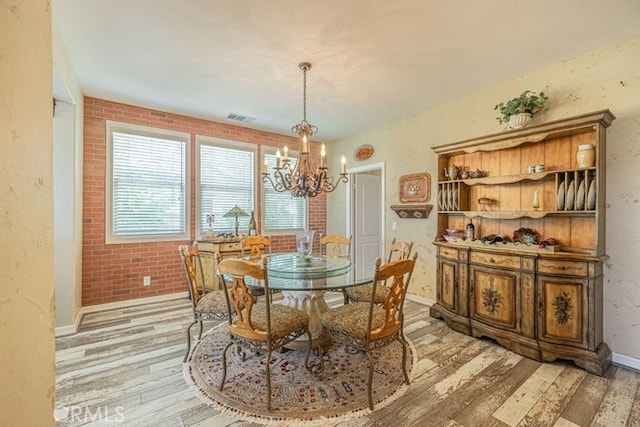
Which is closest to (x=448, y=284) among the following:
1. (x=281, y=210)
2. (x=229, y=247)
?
(x=229, y=247)

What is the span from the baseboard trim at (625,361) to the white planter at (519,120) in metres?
2.15

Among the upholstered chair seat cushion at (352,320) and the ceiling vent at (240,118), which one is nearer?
the upholstered chair seat cushion at (352,320)

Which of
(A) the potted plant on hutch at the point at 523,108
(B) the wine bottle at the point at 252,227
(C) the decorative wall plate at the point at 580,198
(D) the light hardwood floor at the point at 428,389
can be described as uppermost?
(A) the potted plant on hutch at the point at 523,108

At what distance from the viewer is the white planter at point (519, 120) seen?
8.99ft

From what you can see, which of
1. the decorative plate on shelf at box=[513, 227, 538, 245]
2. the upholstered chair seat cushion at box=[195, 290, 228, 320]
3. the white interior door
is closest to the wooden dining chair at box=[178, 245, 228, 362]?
the upholstered chair seat cushion at box=[195, 290, 228, 320]

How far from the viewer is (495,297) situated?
9.05 feet

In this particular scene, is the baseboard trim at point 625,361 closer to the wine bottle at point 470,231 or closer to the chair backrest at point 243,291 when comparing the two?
the wine bottle at point 470,231

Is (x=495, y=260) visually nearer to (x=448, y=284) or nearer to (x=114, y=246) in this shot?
(x=448, y=284)

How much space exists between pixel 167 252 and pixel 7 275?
3.77 meters

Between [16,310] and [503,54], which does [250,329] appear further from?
[503,54]

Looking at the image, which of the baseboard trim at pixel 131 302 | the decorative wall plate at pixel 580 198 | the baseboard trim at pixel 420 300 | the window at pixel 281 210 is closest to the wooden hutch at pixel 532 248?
the decorative wall plate at pixel 580 198

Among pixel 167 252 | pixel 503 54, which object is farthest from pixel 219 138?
pixel 503 54

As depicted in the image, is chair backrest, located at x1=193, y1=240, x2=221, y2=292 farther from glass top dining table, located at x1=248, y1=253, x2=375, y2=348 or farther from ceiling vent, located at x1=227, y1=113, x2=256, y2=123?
ceiling vent, located at x1=227, y1=113, x2=256, y2=123

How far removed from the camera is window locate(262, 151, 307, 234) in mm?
4957
